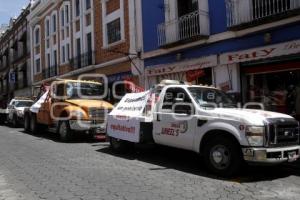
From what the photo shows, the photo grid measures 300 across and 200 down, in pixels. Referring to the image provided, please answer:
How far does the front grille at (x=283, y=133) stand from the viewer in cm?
880

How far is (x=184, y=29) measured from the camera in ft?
60.3

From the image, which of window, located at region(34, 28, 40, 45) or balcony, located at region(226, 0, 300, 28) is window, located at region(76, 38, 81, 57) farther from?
balcony, located at region(226, 0, 300, 28)

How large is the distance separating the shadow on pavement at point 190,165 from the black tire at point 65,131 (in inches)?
101

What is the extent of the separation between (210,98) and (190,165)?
158cm

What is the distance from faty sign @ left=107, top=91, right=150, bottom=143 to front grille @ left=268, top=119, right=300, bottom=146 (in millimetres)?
3559

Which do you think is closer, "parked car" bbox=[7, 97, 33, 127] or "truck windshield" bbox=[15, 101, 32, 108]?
"parked car" bbox=[7, 97, 33, 127]

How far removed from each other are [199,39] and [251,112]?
836cm

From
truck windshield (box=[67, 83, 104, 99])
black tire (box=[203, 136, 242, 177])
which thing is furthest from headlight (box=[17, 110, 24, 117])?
black tire (box=[203, 136, 242, 177])

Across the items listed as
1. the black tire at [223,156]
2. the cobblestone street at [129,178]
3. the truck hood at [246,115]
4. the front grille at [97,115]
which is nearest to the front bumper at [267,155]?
the black tire at [223,156]

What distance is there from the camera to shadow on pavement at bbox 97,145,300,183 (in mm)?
9219

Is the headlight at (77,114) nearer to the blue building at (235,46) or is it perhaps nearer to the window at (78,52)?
the blue building at (235,46)

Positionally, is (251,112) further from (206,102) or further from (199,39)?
(199,39)

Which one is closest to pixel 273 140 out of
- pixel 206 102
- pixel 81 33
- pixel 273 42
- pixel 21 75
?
pixel 206 102

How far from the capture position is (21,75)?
152 feet
